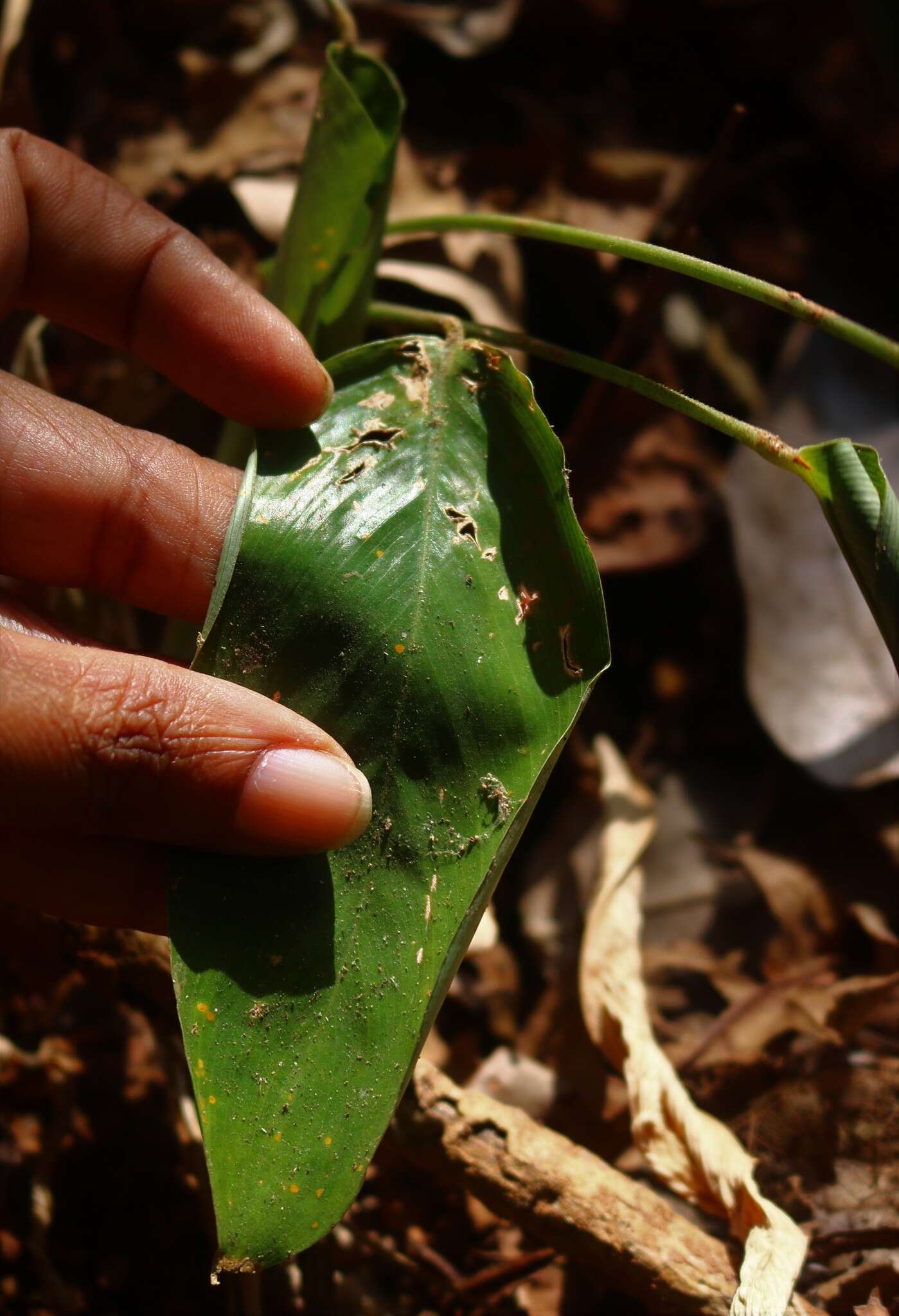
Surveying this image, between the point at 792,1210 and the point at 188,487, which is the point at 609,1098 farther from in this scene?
the point at 188,487

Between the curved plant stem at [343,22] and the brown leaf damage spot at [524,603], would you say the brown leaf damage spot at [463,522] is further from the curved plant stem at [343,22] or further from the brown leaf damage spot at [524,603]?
the curved plant stem at [343,22]

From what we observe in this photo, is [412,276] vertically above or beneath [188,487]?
above

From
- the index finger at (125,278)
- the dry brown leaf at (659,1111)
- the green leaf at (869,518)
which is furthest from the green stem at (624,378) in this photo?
the dry brown leaf at (659,1111)

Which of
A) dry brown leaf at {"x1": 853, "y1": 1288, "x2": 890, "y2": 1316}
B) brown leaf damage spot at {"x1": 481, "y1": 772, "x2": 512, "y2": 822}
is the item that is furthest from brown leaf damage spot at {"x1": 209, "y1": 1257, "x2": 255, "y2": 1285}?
dry brown leaf at {"x1": 853, "y1": 1288, "x2": 890, "y2": 1316}

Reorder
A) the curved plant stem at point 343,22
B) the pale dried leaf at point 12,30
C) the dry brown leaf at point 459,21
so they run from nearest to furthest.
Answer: the curved plant stem at point 343,22 < the pale dried leaf at point 12,30 < the dry brown leaf at point 459,21

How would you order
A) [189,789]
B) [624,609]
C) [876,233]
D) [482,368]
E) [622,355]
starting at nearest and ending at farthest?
[189,789], [482,368], [622,355], [624,609], [876,233]

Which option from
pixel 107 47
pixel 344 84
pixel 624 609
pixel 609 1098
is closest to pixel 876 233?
pixel 624 609

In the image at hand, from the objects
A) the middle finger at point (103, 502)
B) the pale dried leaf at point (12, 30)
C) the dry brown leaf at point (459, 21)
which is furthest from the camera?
the dry brown leaf at point (459, 21)
